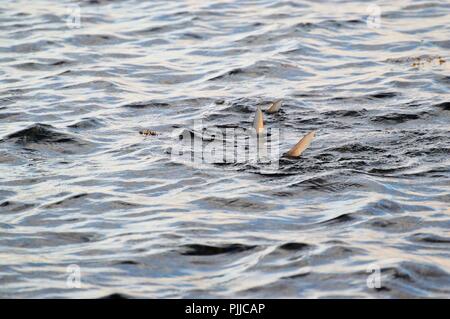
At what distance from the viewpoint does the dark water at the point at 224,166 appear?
6441 millimetres

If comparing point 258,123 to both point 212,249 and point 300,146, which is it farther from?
point 212,249

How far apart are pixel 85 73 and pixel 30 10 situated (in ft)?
11.6

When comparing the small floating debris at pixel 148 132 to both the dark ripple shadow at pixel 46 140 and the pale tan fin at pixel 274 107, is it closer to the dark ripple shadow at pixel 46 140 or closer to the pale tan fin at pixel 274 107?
the dark ripple shadow at pixel 46 140

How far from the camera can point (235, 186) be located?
796 centimetres

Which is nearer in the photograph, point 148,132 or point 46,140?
point 46,140

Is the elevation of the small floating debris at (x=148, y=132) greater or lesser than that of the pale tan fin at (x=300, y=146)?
lesser

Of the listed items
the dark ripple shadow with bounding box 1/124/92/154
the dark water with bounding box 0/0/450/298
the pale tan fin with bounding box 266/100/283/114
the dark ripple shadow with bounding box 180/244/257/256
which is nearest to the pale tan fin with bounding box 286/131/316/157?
the dark water with bounding box 0/0/450/298

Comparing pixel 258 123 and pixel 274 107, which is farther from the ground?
pixel 258 123

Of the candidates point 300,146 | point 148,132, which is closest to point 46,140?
point 148,132

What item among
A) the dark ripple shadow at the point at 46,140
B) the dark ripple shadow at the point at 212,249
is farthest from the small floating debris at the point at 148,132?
the dark ripple shadow at the point at 212,249

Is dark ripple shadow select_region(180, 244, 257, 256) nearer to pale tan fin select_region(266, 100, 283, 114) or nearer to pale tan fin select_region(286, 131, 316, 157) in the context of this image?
pale tan fin select_region(286, 131, 316, 157)

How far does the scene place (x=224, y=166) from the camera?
852 cm

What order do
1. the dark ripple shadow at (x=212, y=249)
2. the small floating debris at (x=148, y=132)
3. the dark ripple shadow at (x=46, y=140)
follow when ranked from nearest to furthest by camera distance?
the dark ripple shadow at (x=212, y=249) → the dark ripple shadow at (x=46, y=140) → the small floating debris at (x=148, y=132)

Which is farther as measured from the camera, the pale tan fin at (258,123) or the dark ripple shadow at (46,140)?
the dark ripple shadow at (46,140)
